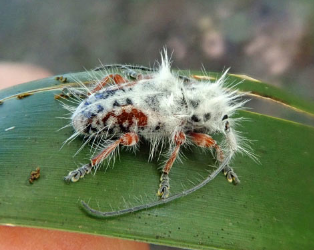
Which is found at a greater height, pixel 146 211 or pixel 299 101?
pixel 299 101

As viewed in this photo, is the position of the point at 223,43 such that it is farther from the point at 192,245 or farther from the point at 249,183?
the point at 192,245

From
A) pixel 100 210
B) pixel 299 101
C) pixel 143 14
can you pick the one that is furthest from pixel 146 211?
pixel 143 14

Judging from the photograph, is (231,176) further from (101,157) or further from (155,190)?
(101,157)

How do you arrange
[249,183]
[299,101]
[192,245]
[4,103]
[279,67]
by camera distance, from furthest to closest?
[279,67]
[299,101]
[4,103]
[249,183]
[192,245]

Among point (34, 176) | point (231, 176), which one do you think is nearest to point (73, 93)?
point (34, 176)

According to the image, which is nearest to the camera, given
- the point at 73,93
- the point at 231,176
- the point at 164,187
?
the point at 164,187

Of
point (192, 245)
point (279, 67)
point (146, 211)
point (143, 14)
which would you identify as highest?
point (143, 14)

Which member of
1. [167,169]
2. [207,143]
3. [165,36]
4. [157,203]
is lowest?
[157,203]

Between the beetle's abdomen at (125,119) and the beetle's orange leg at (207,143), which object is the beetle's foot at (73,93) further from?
the beetle's orange leg at (207,143)

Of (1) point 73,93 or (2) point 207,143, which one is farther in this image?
(1) point 73,93

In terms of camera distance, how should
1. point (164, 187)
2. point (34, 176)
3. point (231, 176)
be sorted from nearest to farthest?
point (34, 176), point (164, 187), point (231, 176)
